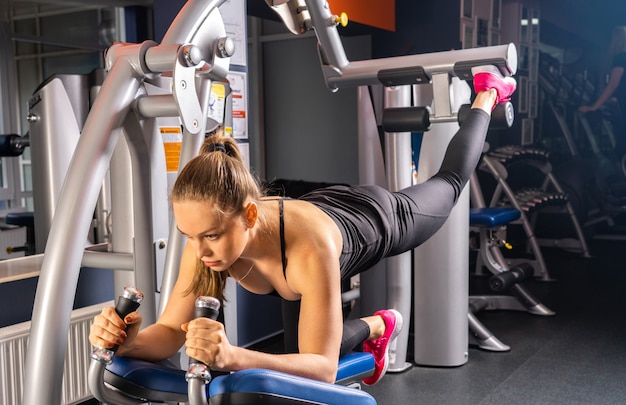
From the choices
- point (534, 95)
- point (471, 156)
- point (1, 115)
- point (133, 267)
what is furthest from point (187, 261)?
point (534, 95)

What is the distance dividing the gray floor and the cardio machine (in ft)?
5.88

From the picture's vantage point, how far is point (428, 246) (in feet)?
12.0

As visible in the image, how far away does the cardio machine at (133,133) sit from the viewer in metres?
1.55

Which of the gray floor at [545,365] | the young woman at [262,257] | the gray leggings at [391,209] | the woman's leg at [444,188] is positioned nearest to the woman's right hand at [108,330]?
the young woman at [262,257]

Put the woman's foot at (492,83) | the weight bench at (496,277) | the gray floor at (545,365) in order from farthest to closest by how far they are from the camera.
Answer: the weight bench at (496,277) < the gray floor at (545,365) < the woman's foot at (492,83)

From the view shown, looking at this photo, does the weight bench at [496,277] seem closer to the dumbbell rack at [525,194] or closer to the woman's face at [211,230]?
the dumbbell rack at [525,194]

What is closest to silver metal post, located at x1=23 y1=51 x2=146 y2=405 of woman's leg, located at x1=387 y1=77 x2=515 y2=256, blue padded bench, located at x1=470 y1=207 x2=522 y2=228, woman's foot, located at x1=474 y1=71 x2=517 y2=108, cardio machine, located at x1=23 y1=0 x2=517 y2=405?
cardio machine, located at x1=23 y1=0 x2=517 y2=405

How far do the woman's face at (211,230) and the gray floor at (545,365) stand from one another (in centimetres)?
192

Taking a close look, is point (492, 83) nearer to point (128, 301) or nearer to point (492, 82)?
point (492, 82)

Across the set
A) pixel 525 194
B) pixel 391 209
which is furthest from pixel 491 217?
pixel 391 209

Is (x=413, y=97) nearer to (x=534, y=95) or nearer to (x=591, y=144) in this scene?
(x=534, y=95)

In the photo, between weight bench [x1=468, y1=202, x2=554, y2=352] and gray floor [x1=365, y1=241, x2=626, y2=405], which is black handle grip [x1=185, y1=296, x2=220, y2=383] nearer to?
gray floor [x1=365, y1=241, x2=626, y2=405]

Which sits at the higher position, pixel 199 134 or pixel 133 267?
pixel 199 134

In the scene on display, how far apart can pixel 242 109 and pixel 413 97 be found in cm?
88
